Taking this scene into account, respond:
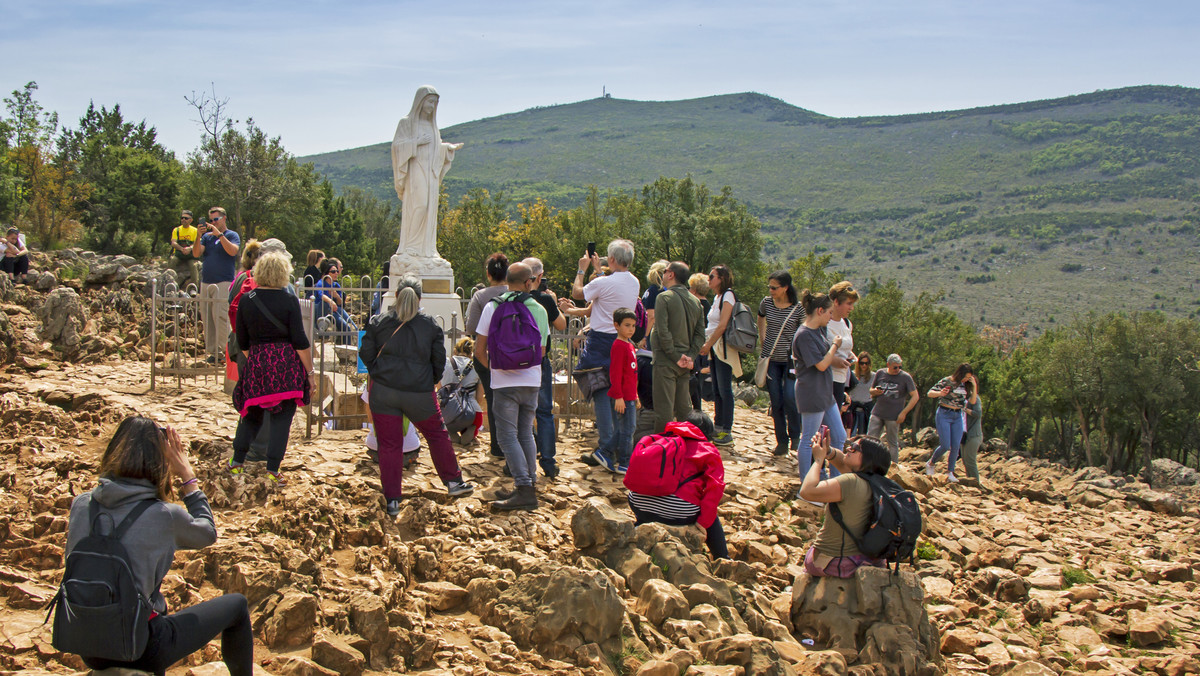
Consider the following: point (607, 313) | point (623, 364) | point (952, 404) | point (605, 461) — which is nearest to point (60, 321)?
point (607, 313)

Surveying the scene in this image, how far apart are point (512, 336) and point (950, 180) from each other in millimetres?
138288

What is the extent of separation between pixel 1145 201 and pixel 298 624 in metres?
124

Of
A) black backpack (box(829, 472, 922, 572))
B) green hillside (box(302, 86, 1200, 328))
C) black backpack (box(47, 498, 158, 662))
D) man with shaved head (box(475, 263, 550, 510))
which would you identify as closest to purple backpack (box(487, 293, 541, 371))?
man with shaved head (box(475, 263, 550, 510))

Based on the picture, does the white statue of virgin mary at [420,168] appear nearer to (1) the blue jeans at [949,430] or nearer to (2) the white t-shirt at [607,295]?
(2) the white t-shirt at [607,295]

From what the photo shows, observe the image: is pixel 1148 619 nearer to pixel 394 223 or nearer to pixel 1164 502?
pixel 1164 502

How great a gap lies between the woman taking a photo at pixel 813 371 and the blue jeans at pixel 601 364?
161 cm

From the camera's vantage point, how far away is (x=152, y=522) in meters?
2.82

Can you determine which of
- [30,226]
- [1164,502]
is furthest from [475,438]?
[30,226]

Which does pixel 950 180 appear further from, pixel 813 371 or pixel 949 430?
pixel 813 371

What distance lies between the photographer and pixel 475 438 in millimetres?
7480

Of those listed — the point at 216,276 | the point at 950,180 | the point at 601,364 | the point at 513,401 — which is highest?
the point at 950,180

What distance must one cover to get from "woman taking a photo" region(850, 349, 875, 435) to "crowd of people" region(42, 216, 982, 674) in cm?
156

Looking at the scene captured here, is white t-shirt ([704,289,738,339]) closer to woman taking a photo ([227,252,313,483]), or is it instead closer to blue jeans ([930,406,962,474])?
blue jeans ([930,406,962,474])

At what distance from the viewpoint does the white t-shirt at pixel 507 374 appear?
222 inches
